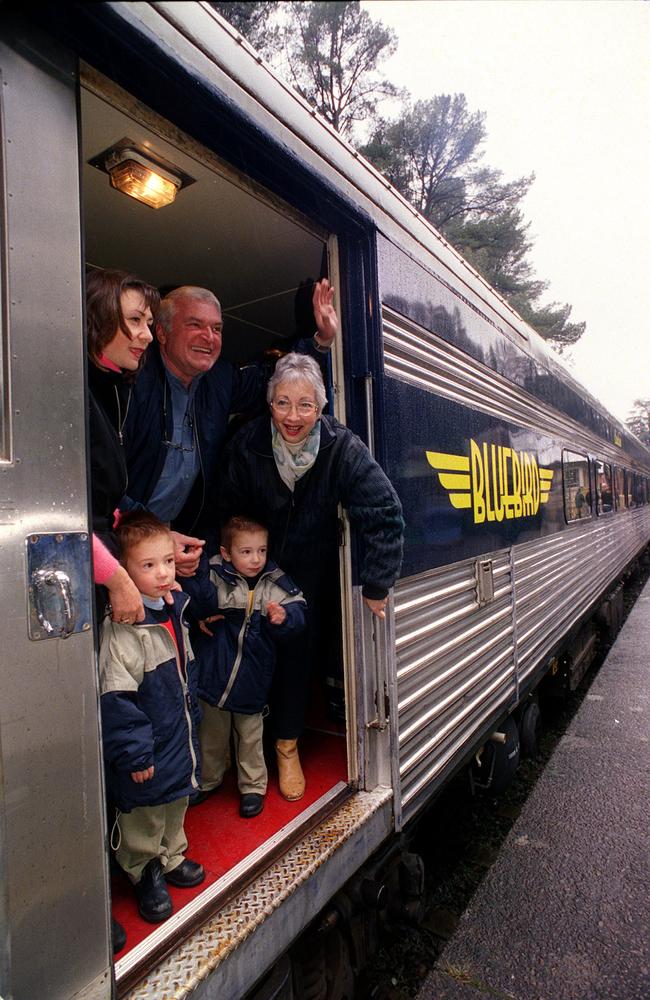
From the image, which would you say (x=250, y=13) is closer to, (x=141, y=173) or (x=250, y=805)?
(x=141, y=173)

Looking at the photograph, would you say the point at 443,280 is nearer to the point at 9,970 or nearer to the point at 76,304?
the point at 76,304

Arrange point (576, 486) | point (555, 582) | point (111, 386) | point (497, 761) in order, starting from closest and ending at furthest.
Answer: point (111, 386)
point (497, 761)
point (555, 582)
point (576, 486)

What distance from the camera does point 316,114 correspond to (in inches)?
74.0

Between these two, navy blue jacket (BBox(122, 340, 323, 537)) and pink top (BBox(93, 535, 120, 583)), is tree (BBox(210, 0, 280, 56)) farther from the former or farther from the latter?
navy blue jacket (BBox(122, 340, 323, 537))

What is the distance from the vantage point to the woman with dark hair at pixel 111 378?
1463 millimetres

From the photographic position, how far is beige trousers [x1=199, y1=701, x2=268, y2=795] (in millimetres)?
2205

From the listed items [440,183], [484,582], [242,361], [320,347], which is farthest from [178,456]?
[440,183]

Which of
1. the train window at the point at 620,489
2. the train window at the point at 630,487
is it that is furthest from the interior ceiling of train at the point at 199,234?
the train window at the point at 630,487

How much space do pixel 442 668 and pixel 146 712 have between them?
128 centimetres

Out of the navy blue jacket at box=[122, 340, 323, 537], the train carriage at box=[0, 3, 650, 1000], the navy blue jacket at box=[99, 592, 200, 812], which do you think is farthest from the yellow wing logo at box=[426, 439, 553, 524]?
the navy blue jacket at box=[99, 592, 200, 812]

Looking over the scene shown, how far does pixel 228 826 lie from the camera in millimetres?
2025

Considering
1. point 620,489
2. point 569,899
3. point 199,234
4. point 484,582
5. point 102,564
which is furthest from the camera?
point 620,489

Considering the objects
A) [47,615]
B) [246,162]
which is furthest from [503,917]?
[246,162]

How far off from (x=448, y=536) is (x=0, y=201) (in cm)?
199
